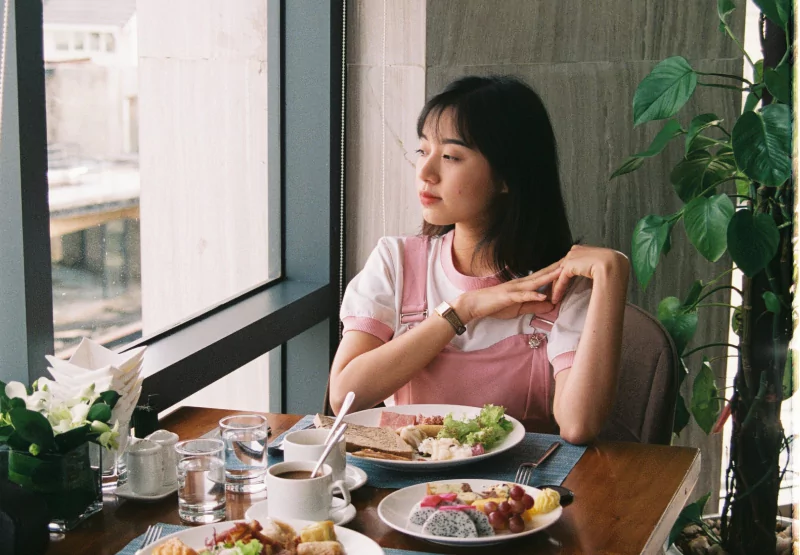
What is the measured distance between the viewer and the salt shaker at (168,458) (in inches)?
55.4

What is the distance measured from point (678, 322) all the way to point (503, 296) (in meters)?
0.48

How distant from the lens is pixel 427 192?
6.31ft

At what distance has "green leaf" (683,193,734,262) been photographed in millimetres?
1812

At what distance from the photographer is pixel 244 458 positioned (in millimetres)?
1406

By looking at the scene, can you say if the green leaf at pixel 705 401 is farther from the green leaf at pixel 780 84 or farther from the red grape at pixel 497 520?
the red grape at pixel 497 520

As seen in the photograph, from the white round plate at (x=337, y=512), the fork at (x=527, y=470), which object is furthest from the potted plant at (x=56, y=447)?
the fork at (x=527, y=470)

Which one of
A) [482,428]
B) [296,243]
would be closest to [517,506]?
[482,428]

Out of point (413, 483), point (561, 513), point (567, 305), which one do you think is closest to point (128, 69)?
point (567, 305)

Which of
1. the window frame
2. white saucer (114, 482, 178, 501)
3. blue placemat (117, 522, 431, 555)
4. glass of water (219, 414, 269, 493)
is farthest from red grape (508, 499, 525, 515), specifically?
the window frame

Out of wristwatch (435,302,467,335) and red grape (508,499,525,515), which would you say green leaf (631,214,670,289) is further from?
red grape (508,499,525,515)

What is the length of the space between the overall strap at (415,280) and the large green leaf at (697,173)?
580mm

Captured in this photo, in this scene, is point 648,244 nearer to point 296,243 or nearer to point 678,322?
point 678,322

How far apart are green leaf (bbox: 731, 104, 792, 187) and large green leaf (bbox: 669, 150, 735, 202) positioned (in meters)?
0.42

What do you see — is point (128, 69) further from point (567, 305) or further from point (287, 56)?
point (567, 305)
